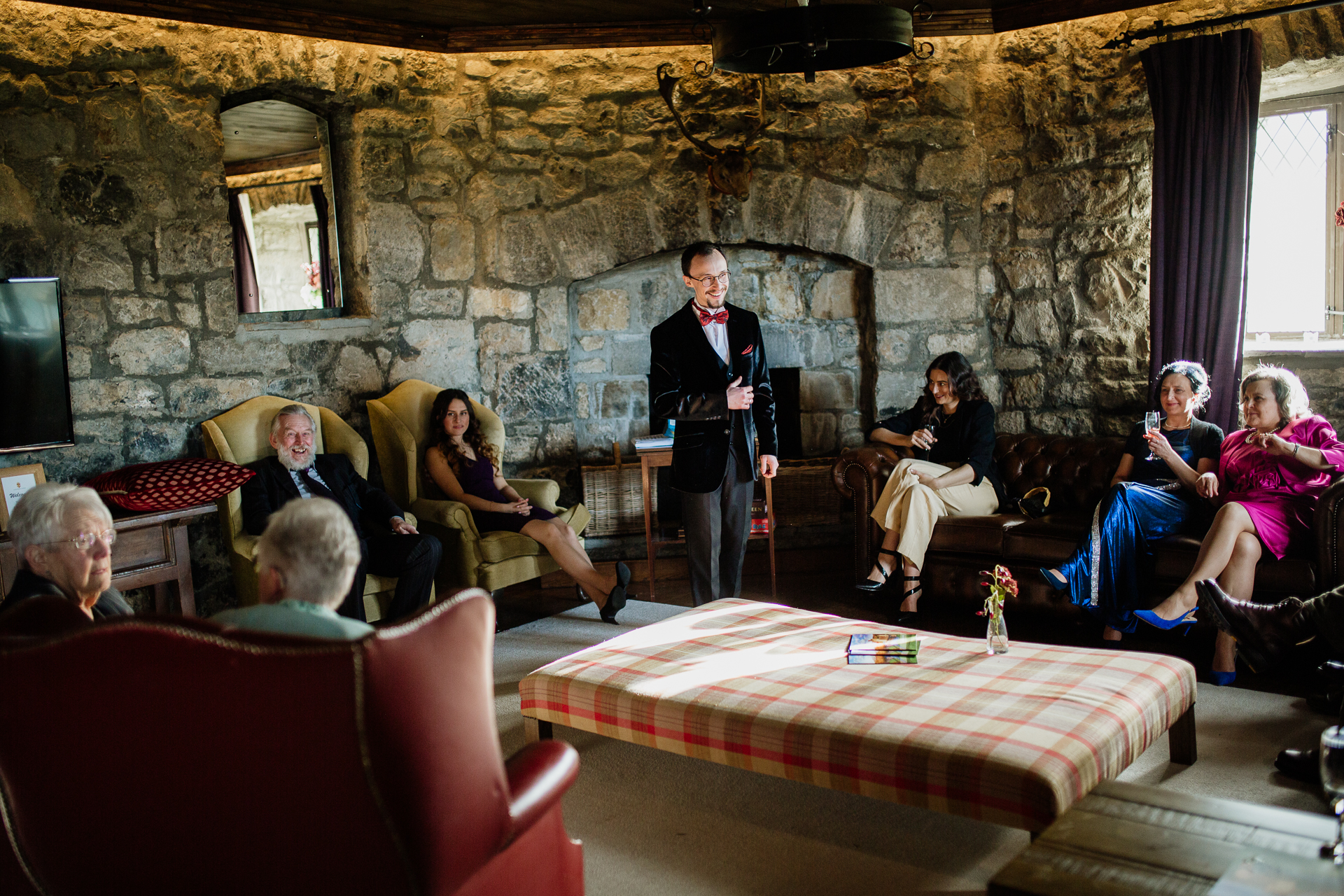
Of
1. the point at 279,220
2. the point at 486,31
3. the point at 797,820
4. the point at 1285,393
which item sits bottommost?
the point at 797,820

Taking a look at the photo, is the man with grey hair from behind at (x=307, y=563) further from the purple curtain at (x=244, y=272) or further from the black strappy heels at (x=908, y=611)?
the purple curtain at (x=244, y=272)

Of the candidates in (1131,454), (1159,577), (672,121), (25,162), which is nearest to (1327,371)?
(1131,454)

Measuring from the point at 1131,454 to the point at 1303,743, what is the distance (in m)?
1.58

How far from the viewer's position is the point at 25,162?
419cm

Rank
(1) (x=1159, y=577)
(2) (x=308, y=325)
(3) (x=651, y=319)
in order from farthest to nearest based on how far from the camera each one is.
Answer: (3) (x=651, y=319) → (2) (x=308, y=325) → (1) (x=1159, y=577)

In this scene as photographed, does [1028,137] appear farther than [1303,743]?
Yes

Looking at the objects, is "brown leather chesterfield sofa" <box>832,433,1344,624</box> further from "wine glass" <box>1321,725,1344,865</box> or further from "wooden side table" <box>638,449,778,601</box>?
"wine glass" <box>1321,725,1344,865</box>

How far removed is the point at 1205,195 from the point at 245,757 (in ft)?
15.2

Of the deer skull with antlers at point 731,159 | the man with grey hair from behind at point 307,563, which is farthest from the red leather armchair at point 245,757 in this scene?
the deer skull with antlers at point 731,159

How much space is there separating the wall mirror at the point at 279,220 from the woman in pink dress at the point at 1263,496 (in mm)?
5945

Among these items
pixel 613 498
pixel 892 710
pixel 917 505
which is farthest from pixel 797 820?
pixel 613 498

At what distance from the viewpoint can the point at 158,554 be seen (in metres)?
3.80

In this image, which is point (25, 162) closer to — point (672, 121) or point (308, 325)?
point (308, 325)

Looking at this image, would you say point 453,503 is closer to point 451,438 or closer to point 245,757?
point 451,438
